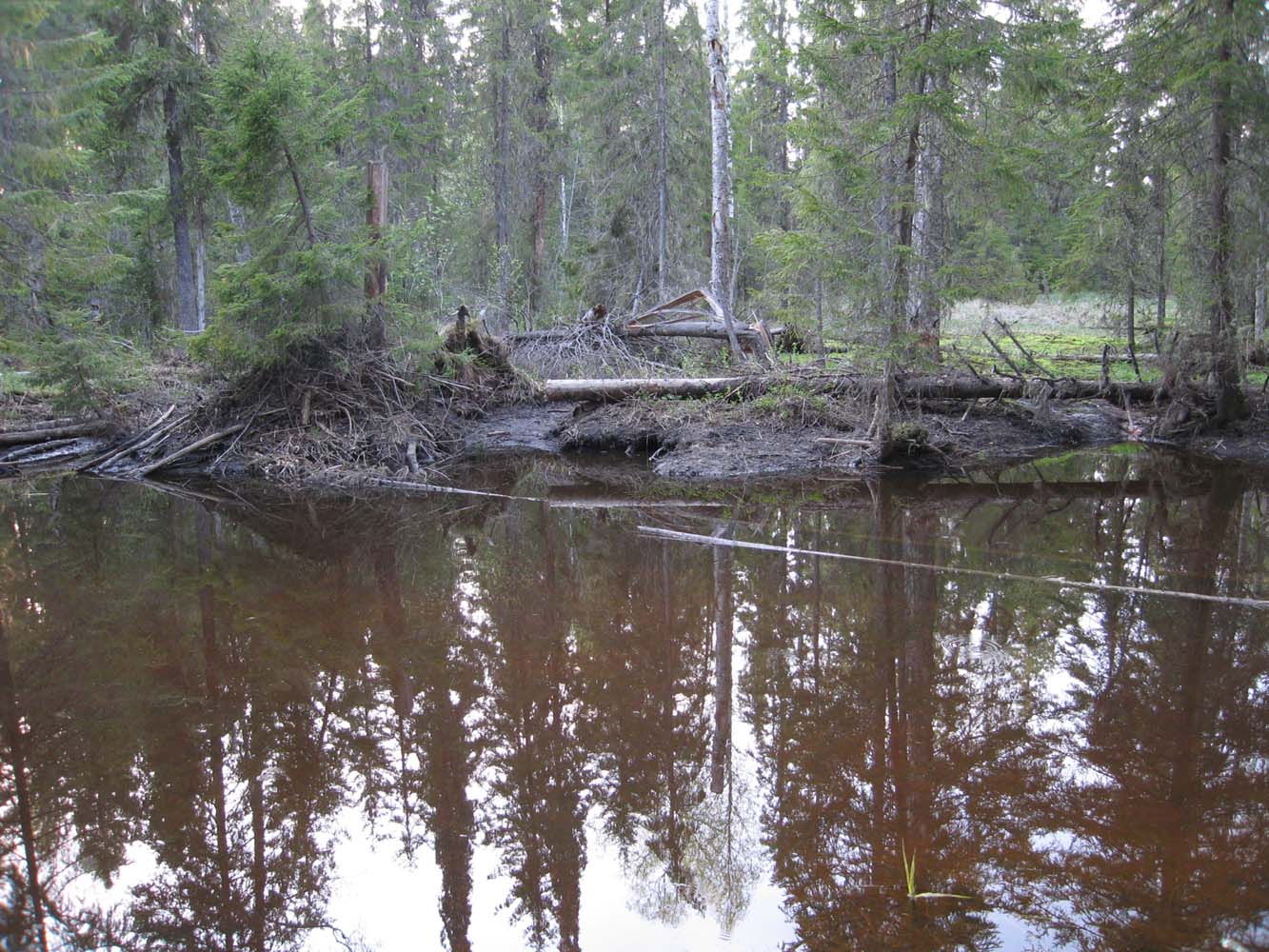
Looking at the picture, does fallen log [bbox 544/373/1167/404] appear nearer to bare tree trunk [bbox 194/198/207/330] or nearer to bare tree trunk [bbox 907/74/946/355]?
bare tree trunk [bbox 907/74/946/355]

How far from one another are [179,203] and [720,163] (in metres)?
12.1

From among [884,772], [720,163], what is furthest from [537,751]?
[720,163]

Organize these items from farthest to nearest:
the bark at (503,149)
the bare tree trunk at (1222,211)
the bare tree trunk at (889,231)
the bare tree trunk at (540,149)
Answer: the bare tree trunk at (540,149) < the bark at (503,149) < the bare tree trunk at (1222,211) < the bare tree trunk at (889,231)

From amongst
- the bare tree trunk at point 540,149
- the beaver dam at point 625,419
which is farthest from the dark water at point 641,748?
the bare tree trunk at point 540,149

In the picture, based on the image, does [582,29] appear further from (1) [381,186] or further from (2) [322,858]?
(2) [322,858]

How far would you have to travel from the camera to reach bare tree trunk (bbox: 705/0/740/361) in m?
14.1

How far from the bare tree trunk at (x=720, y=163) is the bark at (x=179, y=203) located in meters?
11.4

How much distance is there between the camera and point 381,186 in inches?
487

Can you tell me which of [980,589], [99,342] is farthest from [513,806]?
[99,342]

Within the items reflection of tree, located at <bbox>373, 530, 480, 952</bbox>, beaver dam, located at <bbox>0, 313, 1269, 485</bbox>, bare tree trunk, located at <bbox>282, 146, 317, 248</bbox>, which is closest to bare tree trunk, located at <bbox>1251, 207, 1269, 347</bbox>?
beaver dam, located at <bbox>0, 313, 1269, 485</bbox>

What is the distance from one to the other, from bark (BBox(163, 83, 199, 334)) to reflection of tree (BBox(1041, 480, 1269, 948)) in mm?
18432

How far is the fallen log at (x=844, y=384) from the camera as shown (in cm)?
1245

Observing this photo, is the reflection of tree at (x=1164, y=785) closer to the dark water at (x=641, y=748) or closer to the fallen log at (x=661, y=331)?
the dark water at (x=641, y=748)

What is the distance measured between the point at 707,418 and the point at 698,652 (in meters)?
7.68
